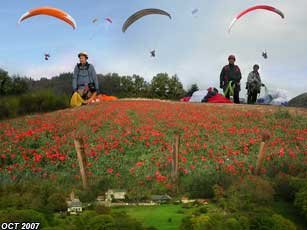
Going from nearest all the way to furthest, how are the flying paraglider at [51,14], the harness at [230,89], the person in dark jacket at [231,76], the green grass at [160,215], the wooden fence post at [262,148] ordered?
the green grass at [160,215] → the wooden fence post at [262,148] → the flying paraglider at [51,14] → the person in dark jacket at [231,76] → the harness at [230,89]

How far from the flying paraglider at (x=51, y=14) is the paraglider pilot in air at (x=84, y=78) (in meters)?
1.49

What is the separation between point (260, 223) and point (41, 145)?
9.88 meters

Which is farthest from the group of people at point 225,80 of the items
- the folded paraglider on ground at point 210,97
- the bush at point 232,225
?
the bush at point 232,225

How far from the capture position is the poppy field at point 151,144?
36.0 ft

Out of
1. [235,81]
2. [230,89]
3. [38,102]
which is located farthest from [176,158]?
[38,102]

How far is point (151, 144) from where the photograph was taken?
13.6 metres

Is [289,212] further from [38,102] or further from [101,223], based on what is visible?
[38,102]

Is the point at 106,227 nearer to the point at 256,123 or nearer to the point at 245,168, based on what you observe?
the point at 245,168

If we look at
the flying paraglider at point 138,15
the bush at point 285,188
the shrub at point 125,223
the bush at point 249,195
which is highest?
the flying paraglider at point 138,15

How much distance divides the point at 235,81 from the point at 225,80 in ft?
1.39

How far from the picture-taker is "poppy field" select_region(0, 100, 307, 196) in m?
11.0

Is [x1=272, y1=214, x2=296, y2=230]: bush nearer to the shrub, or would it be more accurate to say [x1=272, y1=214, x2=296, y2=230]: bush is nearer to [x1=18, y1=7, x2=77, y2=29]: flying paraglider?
the shrub

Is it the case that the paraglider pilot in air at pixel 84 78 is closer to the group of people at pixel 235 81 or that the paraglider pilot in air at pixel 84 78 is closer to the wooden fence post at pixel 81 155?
the group of people at pixel 235 81

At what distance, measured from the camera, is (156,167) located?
37.9ft
